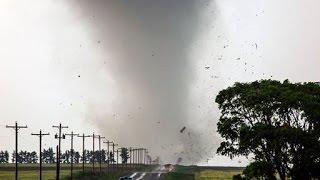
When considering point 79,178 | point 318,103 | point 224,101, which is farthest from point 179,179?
point 318,103

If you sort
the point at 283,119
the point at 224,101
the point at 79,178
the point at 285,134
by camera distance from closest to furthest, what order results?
the point at 285,134 → the point at 283,119 → the point at 224,101 → the point at 79,178

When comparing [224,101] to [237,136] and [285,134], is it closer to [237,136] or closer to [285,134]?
[237,136]

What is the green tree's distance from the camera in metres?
61.1

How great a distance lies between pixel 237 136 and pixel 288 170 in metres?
7.19

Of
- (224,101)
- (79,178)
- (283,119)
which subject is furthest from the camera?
(79,178)

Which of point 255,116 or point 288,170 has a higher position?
point 255,116

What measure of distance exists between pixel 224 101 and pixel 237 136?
5.23 m

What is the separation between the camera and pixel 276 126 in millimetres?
63469

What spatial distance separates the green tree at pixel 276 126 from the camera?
61.1 metres

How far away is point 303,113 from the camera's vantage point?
6244cm

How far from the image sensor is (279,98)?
63.4 metres

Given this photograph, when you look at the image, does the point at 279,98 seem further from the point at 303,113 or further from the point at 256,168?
the point at 256,168

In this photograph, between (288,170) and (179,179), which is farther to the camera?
(179,179)

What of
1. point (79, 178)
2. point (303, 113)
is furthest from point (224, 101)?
point (79, 178)
